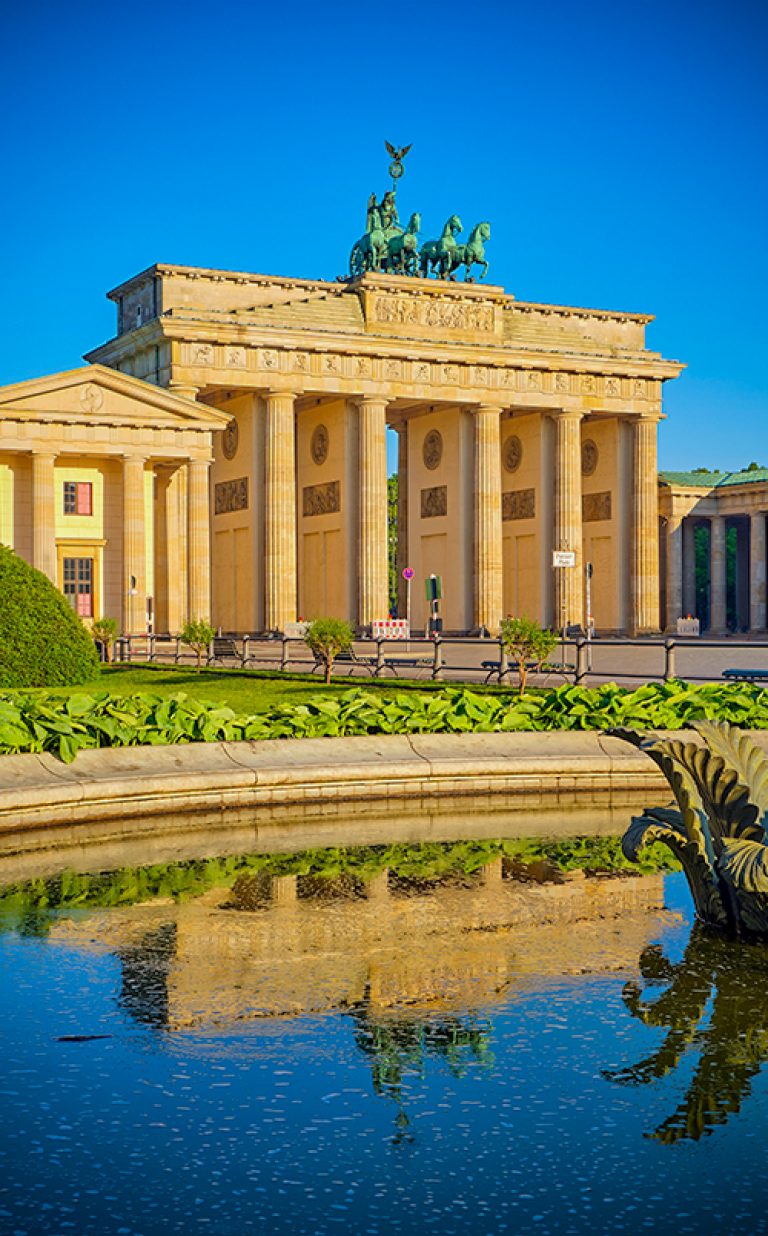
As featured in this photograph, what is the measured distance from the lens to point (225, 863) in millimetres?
12930

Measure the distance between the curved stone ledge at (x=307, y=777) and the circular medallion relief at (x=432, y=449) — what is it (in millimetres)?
58737

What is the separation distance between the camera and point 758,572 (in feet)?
294

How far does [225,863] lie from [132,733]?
12.1 ft

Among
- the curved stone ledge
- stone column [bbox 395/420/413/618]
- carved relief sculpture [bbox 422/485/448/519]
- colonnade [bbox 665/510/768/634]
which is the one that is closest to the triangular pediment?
carved relief sculpture [bbox 422/485/448/519]

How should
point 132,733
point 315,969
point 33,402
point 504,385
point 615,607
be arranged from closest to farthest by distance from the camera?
point 315,969, point 132,733, point 33,402, point 504,385, point 615,607

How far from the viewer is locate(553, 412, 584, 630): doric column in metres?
74.5

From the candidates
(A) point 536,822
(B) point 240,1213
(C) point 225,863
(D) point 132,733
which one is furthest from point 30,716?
(B) point 240,1213

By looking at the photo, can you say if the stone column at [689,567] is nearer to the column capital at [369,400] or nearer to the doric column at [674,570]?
the doric column at [674,570]

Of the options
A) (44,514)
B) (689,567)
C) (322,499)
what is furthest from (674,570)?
(44,514)

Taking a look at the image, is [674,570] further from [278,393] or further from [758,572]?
[278,393]

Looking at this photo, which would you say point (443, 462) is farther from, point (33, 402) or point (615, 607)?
point (33, 402)

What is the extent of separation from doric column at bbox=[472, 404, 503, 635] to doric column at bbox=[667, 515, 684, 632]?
20.0 metres

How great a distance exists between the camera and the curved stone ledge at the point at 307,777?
573 inches

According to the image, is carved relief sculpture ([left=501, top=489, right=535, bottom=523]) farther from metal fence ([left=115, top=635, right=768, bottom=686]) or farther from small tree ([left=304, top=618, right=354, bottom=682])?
small tree ([left=304, top=618, right=354, bottom=682])
